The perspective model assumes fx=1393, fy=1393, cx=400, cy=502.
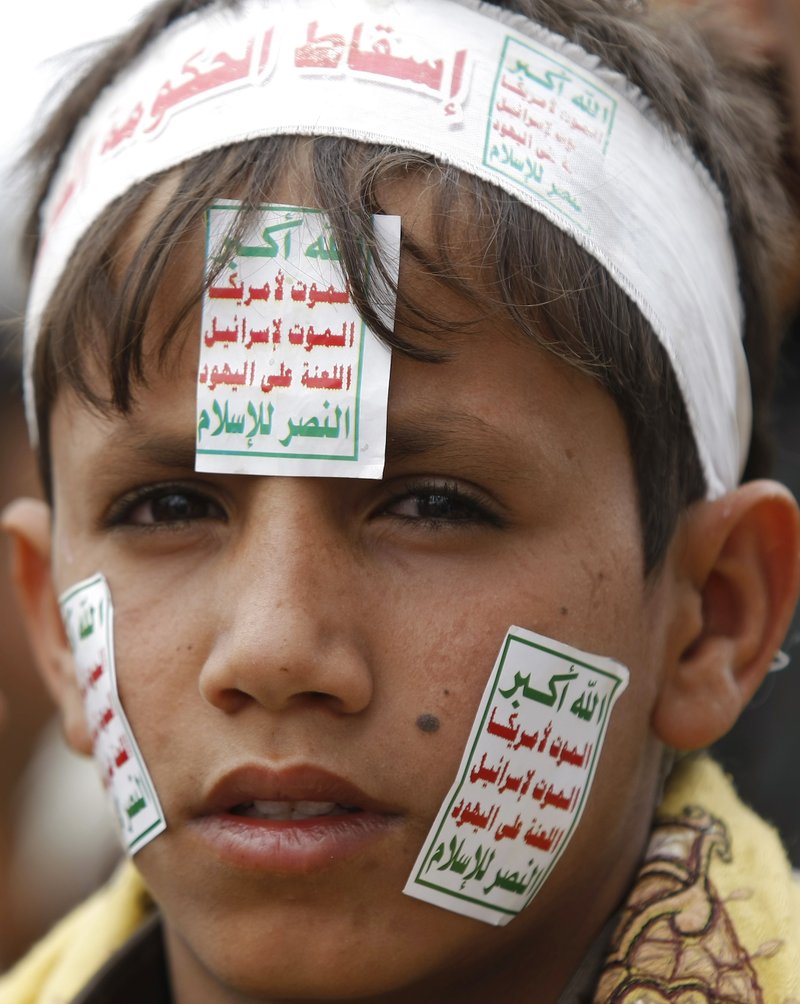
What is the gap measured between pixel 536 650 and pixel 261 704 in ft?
1.32

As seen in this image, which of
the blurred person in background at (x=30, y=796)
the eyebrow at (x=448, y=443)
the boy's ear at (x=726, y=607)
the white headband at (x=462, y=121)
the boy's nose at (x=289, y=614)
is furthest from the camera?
the blurred person in background at (x=30, y=796)

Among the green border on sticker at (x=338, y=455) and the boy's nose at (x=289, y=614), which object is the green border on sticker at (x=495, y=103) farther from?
the boy's nose at (x=289, y=614)

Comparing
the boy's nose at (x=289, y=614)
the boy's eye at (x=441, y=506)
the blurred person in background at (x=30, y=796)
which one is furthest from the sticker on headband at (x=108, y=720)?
the blurred person in background at (x=30, y=796)

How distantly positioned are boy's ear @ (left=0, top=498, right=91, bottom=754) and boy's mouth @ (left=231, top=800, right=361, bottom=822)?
613mm

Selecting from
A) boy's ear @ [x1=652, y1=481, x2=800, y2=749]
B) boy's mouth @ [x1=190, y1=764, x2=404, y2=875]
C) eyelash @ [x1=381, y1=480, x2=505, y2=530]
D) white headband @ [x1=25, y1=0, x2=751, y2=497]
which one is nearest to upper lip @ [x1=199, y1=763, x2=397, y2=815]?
boy's mouth @ [x1=190, y1=764, x2=404, y2=875]

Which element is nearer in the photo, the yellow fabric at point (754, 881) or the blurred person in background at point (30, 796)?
the yellow fabric at point (754, 881)

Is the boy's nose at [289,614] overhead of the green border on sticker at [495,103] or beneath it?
beneath

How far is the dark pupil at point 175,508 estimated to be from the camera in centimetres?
213

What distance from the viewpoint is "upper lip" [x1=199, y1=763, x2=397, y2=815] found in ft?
6.24

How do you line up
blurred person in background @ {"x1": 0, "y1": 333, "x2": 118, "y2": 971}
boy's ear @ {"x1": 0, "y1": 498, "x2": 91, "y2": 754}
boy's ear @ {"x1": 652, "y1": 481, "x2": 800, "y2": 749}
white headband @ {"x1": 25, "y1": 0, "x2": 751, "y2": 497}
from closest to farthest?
white headband @ {"x1": 25, "y1": 0, "x2": 751, "y2": 497}
boy's ear @ {"x1": 652, "y1": 481, "x2": 800, "y2": 749}
boy's ear @ {"x1": 0, "y1": 498, "x2": 91, "y2": 754}
blurred person in background @ {"x1": 0, "y1": 333, "x2": 118, "y2": 971}

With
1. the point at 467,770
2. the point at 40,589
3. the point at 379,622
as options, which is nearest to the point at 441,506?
the point at 379,622

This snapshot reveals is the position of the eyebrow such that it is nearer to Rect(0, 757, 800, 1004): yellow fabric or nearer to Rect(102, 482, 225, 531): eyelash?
Rect(102, 482, 225, 531): eyelash

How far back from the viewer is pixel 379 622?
1.94m

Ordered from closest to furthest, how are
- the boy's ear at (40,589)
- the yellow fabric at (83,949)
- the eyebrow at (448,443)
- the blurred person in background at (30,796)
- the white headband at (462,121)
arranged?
the eyebrow at (448,443)
the white headband at (462,121)
the boy's ear at (40,589)
the yellow fabric at (83,949)
the blurred person in background at (30,796)
